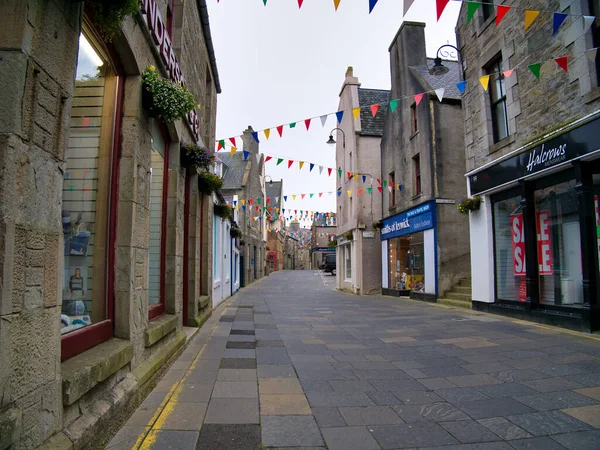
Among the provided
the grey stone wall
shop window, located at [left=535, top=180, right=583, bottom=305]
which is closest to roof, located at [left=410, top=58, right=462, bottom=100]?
the grey stone wall

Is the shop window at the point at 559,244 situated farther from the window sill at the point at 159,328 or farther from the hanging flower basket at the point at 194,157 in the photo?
the window sill at the point at 159,328

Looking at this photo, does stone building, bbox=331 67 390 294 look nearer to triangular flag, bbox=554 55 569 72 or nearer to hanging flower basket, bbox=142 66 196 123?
triangular flag, bbox=554 55 569 72

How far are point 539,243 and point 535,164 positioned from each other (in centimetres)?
167

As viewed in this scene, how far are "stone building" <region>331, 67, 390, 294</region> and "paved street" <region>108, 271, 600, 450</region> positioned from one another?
11499 mm

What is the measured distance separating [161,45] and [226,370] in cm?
406

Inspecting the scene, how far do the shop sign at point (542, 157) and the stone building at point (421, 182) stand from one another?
312 cm

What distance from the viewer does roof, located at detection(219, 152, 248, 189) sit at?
29.0m

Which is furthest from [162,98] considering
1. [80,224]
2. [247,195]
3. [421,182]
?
[247,195]

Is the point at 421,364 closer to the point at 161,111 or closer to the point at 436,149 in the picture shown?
the point at 161,111

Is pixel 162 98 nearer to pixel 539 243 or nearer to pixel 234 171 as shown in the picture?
pixel 539 243

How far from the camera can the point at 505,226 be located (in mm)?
9445

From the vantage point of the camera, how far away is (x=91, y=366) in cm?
285

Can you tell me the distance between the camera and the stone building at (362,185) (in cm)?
1880

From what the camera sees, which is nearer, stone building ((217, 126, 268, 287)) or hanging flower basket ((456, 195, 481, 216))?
hanging flower basket ((456, 195, 481, 216))
